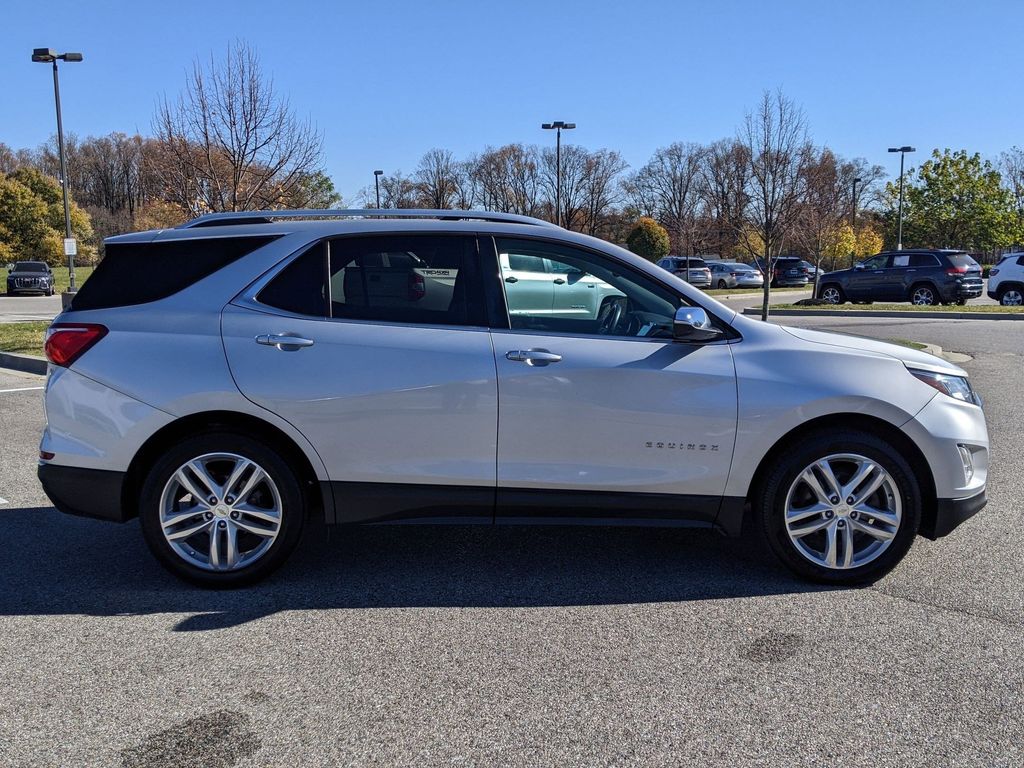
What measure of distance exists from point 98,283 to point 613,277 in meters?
2.51

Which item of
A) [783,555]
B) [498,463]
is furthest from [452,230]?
[783,555]

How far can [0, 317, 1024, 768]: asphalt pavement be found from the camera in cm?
293

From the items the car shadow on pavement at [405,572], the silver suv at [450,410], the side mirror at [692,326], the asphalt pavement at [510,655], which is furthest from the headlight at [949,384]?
the car shadow on pavement at [405,572]

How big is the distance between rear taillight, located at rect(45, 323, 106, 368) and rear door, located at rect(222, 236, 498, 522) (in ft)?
2.09

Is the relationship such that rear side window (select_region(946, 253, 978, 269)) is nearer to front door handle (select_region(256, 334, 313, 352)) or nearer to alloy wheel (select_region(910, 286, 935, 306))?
alloy wheel (select_region(910, 286, 935, 306))

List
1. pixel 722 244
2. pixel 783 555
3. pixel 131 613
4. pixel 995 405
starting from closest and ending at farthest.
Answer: pixel 131 613
pixel 783 555
pixel 995 405
pixel 722 244

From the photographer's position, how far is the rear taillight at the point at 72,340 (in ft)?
14.0

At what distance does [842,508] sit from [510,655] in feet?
5.85

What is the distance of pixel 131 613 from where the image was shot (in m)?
4.04

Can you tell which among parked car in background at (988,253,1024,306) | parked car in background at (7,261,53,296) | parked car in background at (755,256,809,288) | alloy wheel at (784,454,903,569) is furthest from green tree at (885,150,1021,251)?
alloy wheel at (784,454,903,569)

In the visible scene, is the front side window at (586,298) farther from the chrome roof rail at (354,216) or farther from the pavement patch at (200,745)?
the pavement patch at (200,745)

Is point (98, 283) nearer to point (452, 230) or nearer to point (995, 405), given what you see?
point (452, 230)

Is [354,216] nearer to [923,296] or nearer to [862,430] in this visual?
[862,430]

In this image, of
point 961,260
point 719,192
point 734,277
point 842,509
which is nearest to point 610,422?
point 842,509
